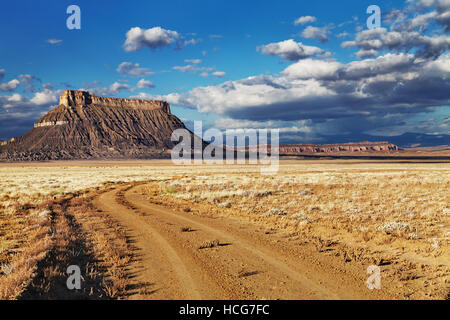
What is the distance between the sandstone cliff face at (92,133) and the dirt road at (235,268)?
144 m

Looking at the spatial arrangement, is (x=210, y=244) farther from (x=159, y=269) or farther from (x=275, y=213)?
(x=275, y=213)

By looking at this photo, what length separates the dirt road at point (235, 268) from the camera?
6.19 metres

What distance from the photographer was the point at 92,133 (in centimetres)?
16225

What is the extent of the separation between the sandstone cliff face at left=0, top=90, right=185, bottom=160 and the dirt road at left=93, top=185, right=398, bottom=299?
14400 centimetres

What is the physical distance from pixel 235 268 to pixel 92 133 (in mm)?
172019

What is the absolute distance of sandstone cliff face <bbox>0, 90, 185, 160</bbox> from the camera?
14912 cm

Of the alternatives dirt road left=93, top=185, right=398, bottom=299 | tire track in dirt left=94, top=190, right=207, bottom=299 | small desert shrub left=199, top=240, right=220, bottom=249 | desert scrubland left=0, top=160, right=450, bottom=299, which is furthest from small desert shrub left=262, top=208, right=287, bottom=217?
tire track in dirt left=94, top=190, right=207, bottom=299

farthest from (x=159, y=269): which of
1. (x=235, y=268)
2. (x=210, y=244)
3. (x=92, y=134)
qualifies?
(x=92, y=134)

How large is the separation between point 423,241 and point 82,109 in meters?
196

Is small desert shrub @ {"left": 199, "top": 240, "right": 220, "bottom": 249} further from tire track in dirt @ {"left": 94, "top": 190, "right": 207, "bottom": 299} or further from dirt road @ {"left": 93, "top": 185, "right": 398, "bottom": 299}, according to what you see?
tire track in dirt @ {"left": 94, "top": 190, "right": 207, "bottom": 299}

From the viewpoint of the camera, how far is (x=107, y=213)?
50.5 ft

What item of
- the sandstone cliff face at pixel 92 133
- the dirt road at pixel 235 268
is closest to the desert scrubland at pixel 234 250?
the dirt road at pixel 235 268

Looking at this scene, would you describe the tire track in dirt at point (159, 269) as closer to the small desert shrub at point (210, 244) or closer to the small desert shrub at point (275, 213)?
the small desert shrub at point (210, 244)

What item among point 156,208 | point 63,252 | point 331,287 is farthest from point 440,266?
point 156,208
